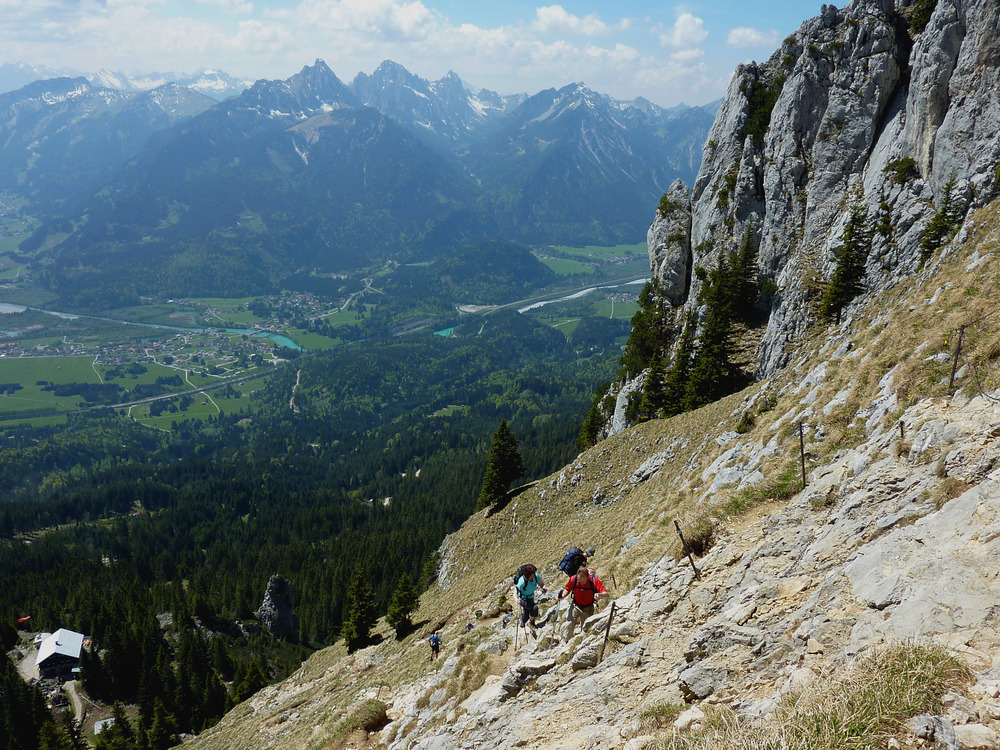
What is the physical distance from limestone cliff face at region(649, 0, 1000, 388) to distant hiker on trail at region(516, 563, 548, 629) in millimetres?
36143

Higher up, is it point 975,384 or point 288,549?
point 975,384

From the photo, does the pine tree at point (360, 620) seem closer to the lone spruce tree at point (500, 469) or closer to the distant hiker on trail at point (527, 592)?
the lone spruce tree at point (500, 469)

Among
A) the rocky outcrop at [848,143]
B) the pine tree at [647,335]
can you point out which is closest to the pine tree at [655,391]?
the pine tree at [647,335]

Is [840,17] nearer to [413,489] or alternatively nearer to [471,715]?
[471,715]

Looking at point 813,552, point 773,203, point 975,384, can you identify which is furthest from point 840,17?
point 813,552

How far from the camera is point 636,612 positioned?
570 inches

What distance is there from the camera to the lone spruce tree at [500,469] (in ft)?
200

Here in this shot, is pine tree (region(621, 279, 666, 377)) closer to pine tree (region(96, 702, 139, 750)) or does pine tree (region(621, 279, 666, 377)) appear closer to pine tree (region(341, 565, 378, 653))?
pine tree (region(341, 565, 378, 653))

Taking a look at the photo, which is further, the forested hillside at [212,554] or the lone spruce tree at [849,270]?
the forested hillside at [212,554]

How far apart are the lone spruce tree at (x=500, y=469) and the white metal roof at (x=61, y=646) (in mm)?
70000

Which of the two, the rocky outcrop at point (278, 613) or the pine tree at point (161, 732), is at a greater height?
the pine tree at point (161, 732)

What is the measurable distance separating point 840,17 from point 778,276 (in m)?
27.8

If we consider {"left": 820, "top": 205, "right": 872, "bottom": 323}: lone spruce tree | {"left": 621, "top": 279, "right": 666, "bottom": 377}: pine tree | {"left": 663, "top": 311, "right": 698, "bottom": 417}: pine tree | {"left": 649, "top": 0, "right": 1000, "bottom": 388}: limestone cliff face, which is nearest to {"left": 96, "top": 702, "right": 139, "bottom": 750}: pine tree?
{"left": 663, "top": 311, "right": 698, "bottom": 417}: pine tree

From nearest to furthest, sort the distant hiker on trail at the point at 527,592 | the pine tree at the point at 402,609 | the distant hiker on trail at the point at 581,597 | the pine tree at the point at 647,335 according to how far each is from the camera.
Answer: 1. the distant hiker on trail at the point at 581,597
2. the distant hiker on trail at the point at 527,592
3. the pine tree at the point at 402,609
4. the pine tree at the point at 647,335
